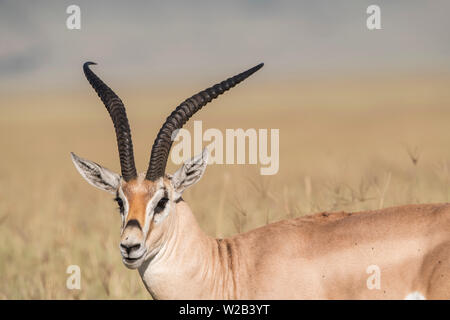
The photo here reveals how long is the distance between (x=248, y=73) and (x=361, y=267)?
2.93 meters

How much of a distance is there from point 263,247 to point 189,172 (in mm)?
1307

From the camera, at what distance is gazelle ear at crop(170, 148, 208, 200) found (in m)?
8.59

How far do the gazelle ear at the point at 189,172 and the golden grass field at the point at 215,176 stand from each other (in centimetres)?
191

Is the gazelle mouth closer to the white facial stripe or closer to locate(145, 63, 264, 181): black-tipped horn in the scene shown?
the white facial stripe

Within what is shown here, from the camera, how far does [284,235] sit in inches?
334

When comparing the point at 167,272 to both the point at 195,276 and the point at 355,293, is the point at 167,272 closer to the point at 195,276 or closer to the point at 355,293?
the point at 195,276

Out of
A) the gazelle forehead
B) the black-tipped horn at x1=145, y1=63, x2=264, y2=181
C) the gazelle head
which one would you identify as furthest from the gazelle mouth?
the black-tipped horn at x1=145, y1=63, x2=264, y2=181

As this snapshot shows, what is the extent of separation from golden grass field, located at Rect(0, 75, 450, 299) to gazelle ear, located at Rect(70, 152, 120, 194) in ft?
8.22

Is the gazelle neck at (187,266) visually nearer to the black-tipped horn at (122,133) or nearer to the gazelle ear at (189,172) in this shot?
the gazelle ear at (189,172)

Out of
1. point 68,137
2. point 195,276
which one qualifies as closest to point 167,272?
point 195,276

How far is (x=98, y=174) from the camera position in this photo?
886 cm

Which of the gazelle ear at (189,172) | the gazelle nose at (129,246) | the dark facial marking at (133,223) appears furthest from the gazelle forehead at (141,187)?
the gazelle nose at (129,246)

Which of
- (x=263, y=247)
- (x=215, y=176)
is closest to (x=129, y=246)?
(x=263, y=247)

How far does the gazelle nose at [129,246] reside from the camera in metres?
7.38
